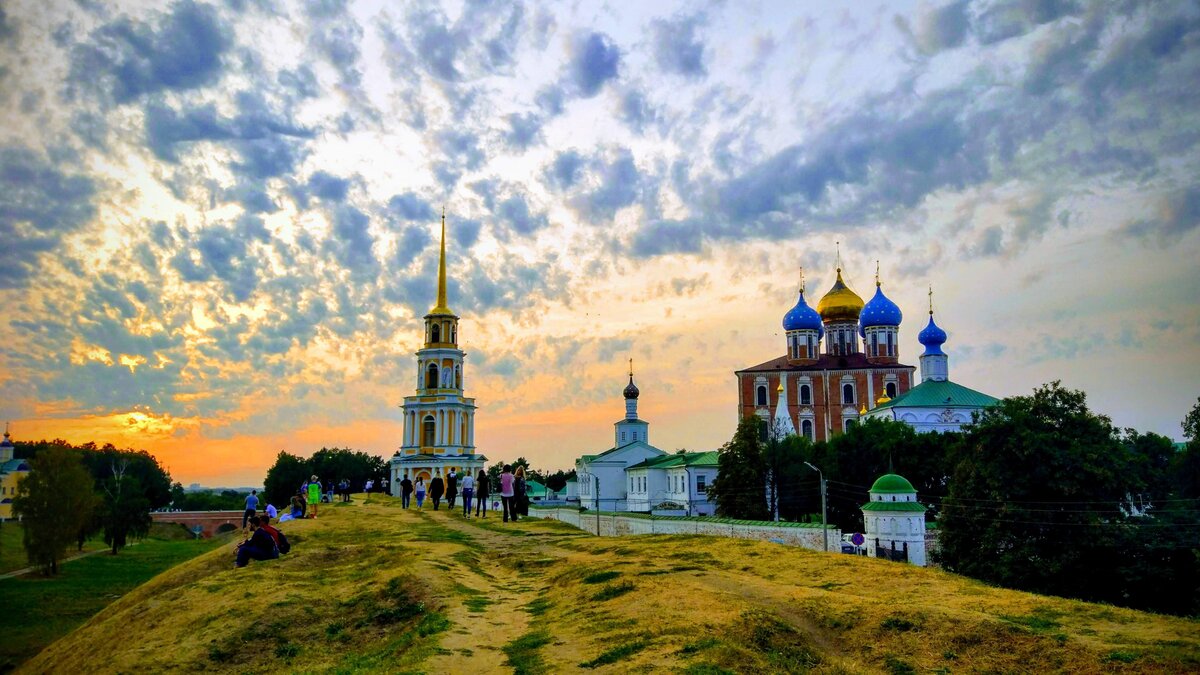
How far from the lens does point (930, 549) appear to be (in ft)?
125

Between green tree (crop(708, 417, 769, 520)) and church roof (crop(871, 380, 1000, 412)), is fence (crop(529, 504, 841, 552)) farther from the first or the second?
church roof (crop(871, 380, 1000, 412))

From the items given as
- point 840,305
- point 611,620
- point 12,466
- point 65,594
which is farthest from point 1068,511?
point 12,466

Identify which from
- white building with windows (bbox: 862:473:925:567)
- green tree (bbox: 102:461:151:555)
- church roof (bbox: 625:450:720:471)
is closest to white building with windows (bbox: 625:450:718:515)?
church roof (bbox: 625:450:720:471)

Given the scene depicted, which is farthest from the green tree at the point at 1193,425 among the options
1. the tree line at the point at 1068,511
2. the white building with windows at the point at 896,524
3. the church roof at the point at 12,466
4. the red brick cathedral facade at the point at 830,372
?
the church roof at the point at 12,466

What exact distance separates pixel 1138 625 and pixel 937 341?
2526 inches

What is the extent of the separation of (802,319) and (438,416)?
3775 centimetres

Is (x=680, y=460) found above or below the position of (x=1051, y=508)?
above

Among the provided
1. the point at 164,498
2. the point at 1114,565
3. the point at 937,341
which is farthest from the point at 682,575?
the point at 164,498

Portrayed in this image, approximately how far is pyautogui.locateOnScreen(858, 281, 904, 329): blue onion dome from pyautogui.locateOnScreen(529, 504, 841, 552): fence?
5587cm

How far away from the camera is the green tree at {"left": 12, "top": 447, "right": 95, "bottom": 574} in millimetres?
46906

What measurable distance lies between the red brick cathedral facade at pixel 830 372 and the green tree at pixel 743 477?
25.4 metres

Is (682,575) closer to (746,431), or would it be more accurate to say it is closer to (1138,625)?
(1138,625)

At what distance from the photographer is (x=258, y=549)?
742 inches

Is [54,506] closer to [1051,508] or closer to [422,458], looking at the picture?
[422,458]
